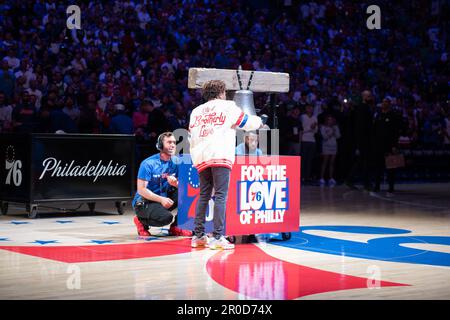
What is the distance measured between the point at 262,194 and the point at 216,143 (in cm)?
109

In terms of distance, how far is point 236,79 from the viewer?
29.2 feet

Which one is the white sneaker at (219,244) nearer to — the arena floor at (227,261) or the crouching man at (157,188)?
the arena floor at (227,261)

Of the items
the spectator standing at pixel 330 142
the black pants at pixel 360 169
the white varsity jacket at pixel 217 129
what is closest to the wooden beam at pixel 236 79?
the white varsity jacket at pixel 217 129

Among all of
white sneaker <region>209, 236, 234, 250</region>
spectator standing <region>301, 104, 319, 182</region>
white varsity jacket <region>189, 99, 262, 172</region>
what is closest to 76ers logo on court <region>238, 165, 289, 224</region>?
white sneaker <region>209, 236, 234, 250</region>

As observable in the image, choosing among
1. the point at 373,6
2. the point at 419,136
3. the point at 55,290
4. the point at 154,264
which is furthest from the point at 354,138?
the point at 55,290

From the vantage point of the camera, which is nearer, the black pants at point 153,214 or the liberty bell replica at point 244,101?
the liberty bell replica at point 244,101

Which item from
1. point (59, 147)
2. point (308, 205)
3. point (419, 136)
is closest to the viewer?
point (59, 147)

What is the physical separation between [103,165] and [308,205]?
3649 mm

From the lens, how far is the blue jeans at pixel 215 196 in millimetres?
8195

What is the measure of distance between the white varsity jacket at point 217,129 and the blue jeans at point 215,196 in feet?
0.32

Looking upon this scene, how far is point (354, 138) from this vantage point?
1814 cm

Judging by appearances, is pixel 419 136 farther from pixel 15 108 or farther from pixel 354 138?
pixel 15 108

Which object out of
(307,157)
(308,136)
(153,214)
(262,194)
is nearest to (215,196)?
(262,194)

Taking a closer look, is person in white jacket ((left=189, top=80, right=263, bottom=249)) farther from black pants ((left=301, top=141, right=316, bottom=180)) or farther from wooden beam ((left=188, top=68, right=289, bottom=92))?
black pants ((left=301, top=141, right=316, bottom=180))
